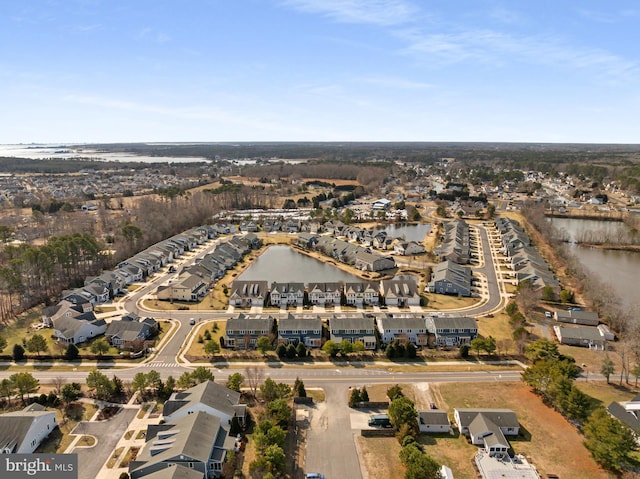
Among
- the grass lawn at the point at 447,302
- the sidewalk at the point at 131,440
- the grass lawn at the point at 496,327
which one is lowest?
the sidewalk at the point at 131,440

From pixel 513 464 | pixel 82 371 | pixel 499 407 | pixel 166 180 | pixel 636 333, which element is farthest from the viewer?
pixel 166 180

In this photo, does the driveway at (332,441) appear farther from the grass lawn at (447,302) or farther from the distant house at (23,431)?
the grass lawn at (447,302)

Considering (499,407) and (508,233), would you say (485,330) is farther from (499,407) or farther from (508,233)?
(508,233)

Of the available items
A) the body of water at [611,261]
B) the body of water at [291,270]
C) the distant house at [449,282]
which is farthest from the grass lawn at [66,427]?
the body of water at [611,261]

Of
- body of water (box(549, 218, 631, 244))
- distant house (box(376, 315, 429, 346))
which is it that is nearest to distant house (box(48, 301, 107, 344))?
distant house (box(376, 315, 429, 346))

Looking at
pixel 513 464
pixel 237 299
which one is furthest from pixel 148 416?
pixel 513 464

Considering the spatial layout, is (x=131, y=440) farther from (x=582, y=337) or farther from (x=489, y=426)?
(x=582, y=337)

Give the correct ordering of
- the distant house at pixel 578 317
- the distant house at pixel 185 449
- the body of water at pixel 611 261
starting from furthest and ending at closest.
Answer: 1. the body of water at pixel 611 261
2. the distant house at pixel 578 317
3. the distant house at pixel 185 449
